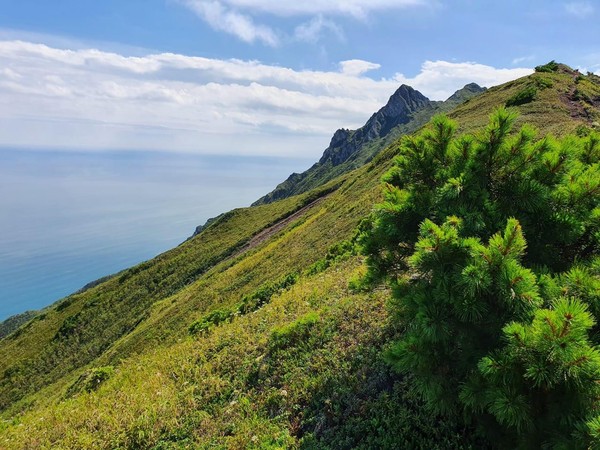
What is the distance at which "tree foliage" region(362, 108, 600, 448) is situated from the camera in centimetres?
479

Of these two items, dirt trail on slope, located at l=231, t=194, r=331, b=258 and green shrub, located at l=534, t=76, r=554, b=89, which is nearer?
green shrub, located at l=534, t=76, r=554, b=89

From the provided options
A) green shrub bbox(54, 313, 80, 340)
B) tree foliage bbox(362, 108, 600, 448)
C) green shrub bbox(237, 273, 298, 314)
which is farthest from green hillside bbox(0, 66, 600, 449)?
green shrub bbox(54, 313, 80, 340)

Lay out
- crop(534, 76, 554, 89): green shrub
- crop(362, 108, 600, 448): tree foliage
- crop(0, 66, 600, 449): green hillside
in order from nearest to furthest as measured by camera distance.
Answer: crop(362, 108, 600, 448): tree foliage, crop(0, 66, 600, 449): green hillside, crop(534, 76, 554, 89): green shrub

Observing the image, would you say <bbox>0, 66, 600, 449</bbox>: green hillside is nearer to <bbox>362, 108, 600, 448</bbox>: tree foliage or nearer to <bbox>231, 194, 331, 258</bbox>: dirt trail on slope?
<bbox>362, 108, 600, 448</bbox>: tree foliage

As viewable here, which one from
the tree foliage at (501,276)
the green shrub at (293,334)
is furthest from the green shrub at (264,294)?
the tree foliage at (501,276)

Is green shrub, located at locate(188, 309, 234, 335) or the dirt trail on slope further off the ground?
the dirt trail on slope

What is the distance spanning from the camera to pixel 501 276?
17.4ft

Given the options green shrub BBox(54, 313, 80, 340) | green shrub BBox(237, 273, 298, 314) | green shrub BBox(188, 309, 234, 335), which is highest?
green shrub BBox(237, 273, 298, 314)

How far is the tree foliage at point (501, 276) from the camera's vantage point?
Answer: 15.7ft

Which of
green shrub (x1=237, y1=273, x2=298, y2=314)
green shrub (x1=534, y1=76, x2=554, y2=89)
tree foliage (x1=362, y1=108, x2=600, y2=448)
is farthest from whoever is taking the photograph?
green shrub (x1=534, y1=76, x2=554, y2=89)

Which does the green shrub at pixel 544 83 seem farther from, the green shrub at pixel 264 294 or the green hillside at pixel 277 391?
the green shrub at pixel 264 294

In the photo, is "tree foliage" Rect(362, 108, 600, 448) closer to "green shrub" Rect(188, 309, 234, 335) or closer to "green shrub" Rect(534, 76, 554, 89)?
"green shrub" Rect(188, 309, 234, 335)

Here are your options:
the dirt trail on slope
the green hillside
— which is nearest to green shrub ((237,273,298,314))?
the green hillside

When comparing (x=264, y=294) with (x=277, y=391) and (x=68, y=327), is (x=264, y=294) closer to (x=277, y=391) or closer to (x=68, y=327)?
(x=277, y=391)
